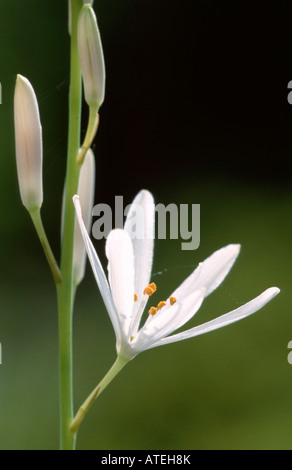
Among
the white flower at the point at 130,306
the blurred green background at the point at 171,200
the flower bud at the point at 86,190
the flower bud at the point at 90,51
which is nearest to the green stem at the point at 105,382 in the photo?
the white flower at the point at 130,306

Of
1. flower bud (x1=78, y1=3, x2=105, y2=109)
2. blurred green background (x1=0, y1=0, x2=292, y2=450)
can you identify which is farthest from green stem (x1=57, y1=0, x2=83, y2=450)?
blurred green background (x1=0, y1=0, x2=292, y2=450)

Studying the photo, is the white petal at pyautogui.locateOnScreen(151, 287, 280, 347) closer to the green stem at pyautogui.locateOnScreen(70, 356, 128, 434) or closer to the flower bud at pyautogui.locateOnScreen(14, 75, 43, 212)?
the green stem at pyautogui.locateOnScreen(70, 356, 128, 434)

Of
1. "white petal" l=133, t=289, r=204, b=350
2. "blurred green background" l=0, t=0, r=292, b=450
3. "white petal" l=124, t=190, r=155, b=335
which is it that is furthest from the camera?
"blurred green background" l=0, t=0, r=292, b=450

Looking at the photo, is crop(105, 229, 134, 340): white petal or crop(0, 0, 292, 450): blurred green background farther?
crop(0, 0, 292, 450): blurred green background

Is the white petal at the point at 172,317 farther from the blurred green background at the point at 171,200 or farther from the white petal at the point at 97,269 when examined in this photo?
the blurred green background at the point at 171,200

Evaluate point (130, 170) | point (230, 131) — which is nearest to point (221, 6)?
point (230, 131)

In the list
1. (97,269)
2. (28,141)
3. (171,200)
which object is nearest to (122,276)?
(97,269)

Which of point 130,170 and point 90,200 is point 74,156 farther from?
point 130,170

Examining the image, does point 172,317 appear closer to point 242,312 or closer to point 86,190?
point 242,312

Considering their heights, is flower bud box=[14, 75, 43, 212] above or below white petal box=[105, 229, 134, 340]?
above
